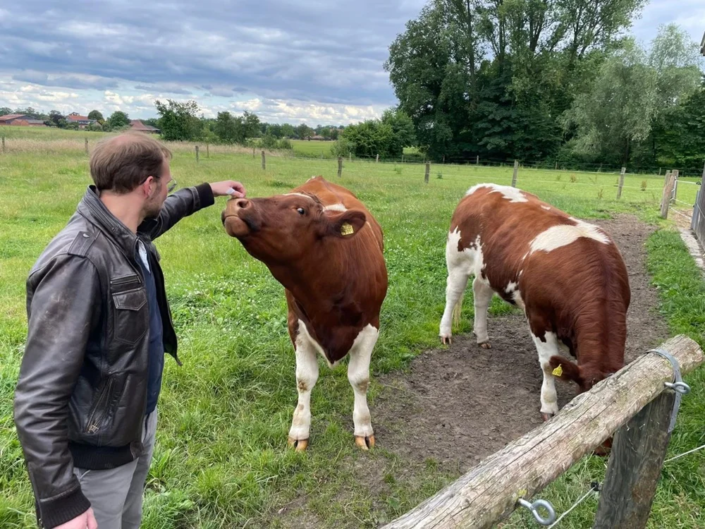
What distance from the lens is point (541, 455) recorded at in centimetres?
152

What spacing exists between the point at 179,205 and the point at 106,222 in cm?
114

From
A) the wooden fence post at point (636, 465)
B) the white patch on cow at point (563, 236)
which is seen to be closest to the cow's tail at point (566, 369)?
the wooden fence post at point (636, 465)

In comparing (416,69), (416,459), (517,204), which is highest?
(416,69)

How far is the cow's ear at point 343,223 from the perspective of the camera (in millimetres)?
2766

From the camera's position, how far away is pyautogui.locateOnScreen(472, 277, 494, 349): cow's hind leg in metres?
5.14

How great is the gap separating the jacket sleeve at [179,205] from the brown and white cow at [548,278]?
8.17 ft

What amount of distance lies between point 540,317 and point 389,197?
10624 millimetres

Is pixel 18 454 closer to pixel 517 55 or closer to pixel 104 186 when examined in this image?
pixel 104 186

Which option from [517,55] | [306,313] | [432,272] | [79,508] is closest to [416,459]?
[306,313]

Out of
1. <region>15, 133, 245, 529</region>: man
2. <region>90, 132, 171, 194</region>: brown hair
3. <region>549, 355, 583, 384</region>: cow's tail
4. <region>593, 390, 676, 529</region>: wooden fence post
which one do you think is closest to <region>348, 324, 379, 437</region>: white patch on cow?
<region>549, 355, 583, 384</region>: cow's tail

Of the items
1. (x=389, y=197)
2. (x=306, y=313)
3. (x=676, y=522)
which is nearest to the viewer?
(x=676, y=522)

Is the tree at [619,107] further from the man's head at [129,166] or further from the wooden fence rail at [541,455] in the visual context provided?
the man's head at [129,166]

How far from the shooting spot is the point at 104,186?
169 centimetres

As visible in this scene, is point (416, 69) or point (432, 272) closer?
point (432, 272)
